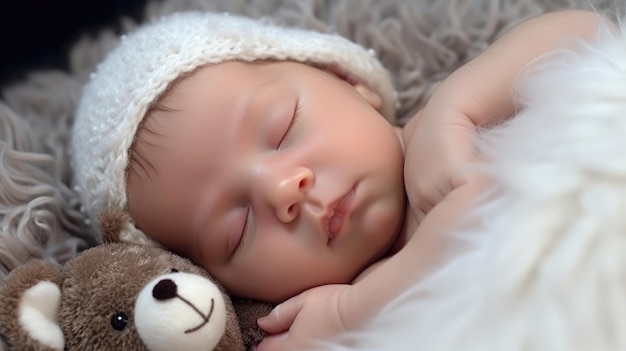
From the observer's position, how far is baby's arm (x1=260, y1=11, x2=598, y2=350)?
2.92 feet

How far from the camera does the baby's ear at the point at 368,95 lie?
132cm

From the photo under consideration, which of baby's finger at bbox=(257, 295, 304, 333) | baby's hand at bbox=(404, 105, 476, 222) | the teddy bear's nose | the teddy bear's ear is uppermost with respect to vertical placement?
baby's hand at bbox=(404, 105, 476, 222)

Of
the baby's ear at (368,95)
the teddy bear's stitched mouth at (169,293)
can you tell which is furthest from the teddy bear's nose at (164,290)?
→ the baby's ear at (368,95)

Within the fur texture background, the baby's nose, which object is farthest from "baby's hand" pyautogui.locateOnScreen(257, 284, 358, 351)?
the fur texture background

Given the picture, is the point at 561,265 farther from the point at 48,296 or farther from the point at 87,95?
the point at 87,95

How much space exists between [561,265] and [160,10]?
3.66 feet

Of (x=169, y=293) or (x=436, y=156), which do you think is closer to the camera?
(x=169, y=293)

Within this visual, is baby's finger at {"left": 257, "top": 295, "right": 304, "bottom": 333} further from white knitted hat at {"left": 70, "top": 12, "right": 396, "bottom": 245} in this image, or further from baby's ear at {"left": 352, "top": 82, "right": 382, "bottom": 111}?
baby's ear at {"left": 352, "top": 82, "right": 382, "bottom": 111}

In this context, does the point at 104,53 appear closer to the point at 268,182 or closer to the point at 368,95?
the point at 368,95

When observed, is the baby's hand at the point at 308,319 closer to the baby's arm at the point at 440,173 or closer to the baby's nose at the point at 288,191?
the baby's arm at the point at 440,173

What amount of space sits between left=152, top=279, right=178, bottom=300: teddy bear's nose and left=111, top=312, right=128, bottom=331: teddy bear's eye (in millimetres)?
70

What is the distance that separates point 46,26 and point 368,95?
77 cm

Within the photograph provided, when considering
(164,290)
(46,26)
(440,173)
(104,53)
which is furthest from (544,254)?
(46,26)

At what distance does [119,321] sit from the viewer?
92cm
